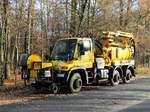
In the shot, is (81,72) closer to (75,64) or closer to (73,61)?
(75,64)

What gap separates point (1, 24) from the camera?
42.2 feet

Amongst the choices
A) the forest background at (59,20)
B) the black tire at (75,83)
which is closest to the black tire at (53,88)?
the black tire at (75,83)

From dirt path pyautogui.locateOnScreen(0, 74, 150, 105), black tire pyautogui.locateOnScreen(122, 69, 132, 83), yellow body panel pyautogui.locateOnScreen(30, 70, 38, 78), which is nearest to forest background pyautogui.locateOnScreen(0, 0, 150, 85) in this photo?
dirt path pyautogui.locateOnScreen(0, 74, 150, 105)

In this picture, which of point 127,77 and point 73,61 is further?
point 127,77

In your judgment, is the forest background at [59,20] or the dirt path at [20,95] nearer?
the dirt path at [20,95]

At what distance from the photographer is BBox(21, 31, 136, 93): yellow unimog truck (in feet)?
30.2

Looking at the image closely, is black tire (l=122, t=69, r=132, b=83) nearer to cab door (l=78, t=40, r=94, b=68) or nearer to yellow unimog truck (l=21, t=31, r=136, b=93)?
yellow unimog truck (l=21, t=31, r=136, b=93)

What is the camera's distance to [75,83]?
31.9ft

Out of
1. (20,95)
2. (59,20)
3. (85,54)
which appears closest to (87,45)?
(85,54)

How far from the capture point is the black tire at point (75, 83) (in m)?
9.45

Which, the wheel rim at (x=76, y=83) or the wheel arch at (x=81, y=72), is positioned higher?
the wheel arch at (x=81, y=72)

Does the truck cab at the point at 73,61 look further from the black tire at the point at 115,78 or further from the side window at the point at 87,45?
the black tire at the point at 115,78

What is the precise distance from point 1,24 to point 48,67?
5859mm

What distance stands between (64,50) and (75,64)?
106 cm
